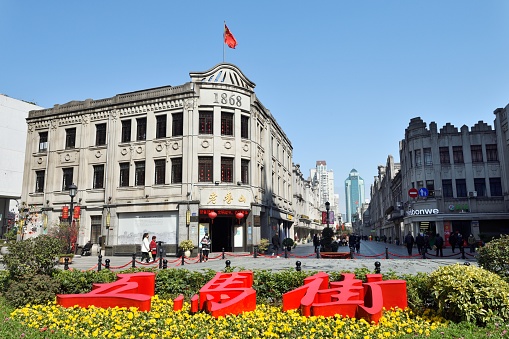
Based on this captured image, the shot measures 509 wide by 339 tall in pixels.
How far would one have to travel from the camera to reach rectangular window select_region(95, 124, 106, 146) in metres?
33.2

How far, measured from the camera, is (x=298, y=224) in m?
55.9

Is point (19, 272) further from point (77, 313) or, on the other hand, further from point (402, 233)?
point (402, 233)

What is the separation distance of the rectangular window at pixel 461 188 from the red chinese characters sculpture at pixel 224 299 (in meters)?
38.4

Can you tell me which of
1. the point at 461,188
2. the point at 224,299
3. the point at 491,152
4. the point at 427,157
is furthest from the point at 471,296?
the point at 491,152

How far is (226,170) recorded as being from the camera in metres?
30.2

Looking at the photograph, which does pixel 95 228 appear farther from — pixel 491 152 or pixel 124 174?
pixel 491 152

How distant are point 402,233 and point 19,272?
4967 cm

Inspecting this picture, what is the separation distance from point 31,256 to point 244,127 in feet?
75.0

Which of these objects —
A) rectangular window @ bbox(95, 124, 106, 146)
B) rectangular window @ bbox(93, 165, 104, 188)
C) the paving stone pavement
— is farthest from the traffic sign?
rectangular window @ bbox(95, 124, 106, 146)

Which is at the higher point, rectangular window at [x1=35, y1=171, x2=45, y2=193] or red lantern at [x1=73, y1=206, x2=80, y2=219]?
rectangular window at [x1=35, y1=171, x2=45, y2=193]

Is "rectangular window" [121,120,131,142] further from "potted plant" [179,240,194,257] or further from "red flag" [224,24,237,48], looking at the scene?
"red flag" [224,24,237,48]

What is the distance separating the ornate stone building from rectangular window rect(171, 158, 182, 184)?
0.08 meters

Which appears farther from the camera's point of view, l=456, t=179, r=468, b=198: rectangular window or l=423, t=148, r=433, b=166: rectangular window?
l=423, t=148, r=433, b=166: rectangular window

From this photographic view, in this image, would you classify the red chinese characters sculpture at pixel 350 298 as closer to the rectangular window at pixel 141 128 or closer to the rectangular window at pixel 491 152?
the rectangular window at pixel 141 128
